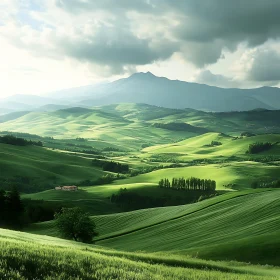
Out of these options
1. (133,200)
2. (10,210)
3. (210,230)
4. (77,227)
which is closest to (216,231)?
(210,230)

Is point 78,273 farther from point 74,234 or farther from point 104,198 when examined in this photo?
point 104,198

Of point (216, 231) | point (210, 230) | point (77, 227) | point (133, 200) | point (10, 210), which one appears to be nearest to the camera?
point (216, 231)

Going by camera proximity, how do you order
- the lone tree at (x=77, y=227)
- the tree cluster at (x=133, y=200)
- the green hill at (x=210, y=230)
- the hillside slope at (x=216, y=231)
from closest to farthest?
the hillside slope at (x=216, y=231) < the green hill at (x=210, y=230) < the lone tree at (x=77, y=227) < the tree cluster at (x=133, y=200)

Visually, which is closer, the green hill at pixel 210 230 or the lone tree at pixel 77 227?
the green hill at pixel 210 230

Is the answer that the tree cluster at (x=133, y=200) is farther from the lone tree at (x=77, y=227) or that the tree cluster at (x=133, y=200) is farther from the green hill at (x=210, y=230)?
the lone tree at (x=77, y=227)

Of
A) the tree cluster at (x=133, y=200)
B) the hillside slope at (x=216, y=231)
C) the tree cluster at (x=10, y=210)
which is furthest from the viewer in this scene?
the tree cluster at (x=133, y=200)

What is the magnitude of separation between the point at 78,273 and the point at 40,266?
81.8 inches

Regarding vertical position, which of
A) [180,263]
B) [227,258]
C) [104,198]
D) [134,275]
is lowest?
[104,198]

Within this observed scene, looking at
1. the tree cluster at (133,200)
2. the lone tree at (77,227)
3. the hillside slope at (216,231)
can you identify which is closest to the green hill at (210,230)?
the hillside slope at (216,231)

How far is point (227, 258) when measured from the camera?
146ft

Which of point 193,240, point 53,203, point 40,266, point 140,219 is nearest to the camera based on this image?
point 40,266

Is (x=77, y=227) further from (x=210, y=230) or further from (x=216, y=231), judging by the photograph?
(x=216, y=231)

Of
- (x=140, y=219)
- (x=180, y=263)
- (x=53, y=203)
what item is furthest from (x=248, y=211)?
(x=53, y=203)

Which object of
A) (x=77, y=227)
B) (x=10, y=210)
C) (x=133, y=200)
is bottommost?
(x=133, y=200)
